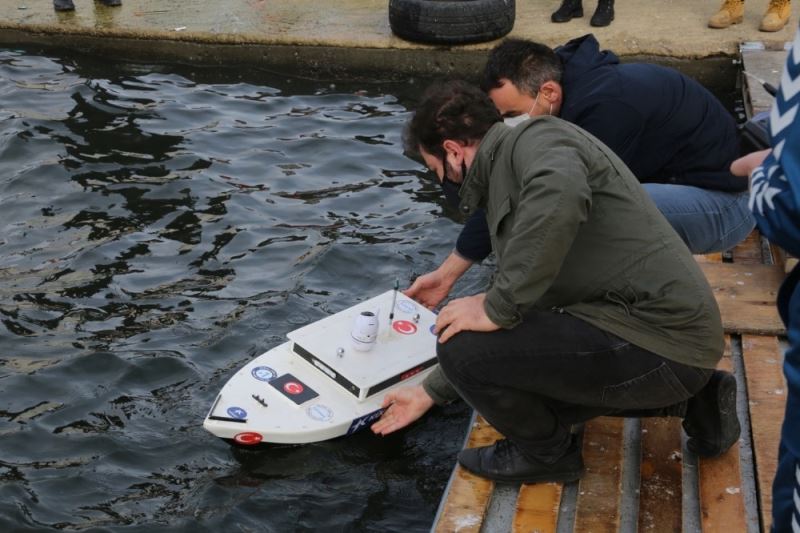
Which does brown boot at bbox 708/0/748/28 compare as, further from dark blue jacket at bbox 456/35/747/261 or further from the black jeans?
the black jeans

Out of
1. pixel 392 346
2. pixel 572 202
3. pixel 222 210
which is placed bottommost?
pixel 222 210

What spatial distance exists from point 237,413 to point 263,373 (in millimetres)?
302

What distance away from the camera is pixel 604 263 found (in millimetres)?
3260

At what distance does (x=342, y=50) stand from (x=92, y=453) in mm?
5818

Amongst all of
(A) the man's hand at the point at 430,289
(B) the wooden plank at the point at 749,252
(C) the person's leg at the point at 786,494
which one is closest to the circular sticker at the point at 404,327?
(A) the man's hand at the point at 430,289

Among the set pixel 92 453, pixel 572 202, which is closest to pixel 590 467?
pixel 572 202

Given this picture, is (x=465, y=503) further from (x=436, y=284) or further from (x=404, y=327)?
(x=436, y=284)

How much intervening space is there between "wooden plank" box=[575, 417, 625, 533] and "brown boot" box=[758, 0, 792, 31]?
6306 millimetres

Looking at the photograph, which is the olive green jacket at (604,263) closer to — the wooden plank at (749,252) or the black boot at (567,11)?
the wooden plank at (749,252)

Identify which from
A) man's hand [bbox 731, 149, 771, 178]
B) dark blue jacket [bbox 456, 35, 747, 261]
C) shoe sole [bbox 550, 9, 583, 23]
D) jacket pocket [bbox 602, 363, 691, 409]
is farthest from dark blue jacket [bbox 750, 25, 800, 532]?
shoe sole [bbox 550, 9, 583, 23]

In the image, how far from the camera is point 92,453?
4.54 meters

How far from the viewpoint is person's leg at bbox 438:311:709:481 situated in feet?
10.8

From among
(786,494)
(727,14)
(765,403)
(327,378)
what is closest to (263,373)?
(327,378)

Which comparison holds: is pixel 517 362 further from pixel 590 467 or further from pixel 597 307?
pixel 590 467
